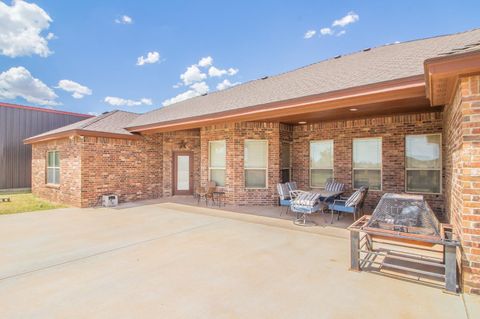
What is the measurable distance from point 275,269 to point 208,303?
130 centimetres

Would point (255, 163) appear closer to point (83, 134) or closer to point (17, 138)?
point (83, 134)

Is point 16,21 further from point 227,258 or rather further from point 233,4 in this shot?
point 227,258

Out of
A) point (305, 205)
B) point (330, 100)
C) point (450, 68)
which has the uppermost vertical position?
point (330, 100)

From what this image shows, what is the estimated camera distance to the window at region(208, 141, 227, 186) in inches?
405

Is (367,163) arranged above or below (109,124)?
below

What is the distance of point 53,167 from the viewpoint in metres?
11.5

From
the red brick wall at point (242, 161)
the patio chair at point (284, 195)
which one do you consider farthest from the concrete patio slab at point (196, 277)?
the red brick wall at point (242, 161)

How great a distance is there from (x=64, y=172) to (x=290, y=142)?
9096mm

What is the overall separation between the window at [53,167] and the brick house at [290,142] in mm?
48

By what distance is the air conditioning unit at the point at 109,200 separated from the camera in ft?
31.2

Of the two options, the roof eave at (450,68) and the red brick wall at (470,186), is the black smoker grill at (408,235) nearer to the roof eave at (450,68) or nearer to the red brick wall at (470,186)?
the red brick wall at (470,186)

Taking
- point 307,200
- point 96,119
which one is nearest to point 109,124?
point 96,119

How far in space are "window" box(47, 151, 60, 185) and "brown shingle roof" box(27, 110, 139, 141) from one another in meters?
0.94

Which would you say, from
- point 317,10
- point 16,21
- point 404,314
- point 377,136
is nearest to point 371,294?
point 404,314
